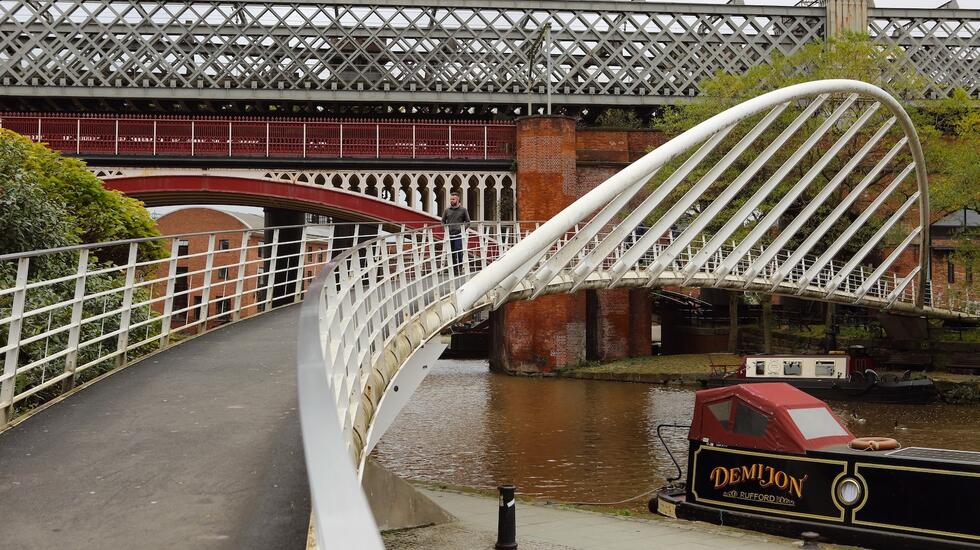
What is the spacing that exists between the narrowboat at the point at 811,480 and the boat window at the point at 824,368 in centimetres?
1520

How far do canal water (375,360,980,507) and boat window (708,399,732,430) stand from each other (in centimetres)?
204

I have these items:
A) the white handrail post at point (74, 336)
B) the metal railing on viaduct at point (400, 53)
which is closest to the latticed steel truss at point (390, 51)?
the metal railing on viaduct at point (400, 53)

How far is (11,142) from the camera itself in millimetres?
15242

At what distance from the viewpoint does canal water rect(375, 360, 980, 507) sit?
19.2 m

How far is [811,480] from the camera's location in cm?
1463

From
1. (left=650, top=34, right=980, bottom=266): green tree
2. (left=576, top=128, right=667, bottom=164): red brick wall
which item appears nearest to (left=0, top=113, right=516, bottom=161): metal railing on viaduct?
(left=576, top=128, right=667, bottom=164): red brick wall

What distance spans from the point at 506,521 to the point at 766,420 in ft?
15.6

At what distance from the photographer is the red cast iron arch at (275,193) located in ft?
112

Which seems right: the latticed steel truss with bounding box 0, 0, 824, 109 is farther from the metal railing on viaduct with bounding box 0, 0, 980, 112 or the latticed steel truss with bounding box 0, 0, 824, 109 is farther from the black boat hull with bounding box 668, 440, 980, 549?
the black boat hull with bounding box 668, 440, 980, 549

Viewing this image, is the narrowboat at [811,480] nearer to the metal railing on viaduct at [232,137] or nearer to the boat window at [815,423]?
the boat window at [815,423]

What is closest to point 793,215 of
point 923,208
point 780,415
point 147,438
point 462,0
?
point 923,208

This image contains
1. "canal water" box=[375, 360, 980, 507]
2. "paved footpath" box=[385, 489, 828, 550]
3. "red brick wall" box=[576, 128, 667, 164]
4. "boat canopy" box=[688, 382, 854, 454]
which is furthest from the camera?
"red brick wall" box=[576, 128, 667, 164]

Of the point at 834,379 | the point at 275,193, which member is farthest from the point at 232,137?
the point at 834,379

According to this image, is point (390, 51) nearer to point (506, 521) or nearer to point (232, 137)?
point (232, 137)
